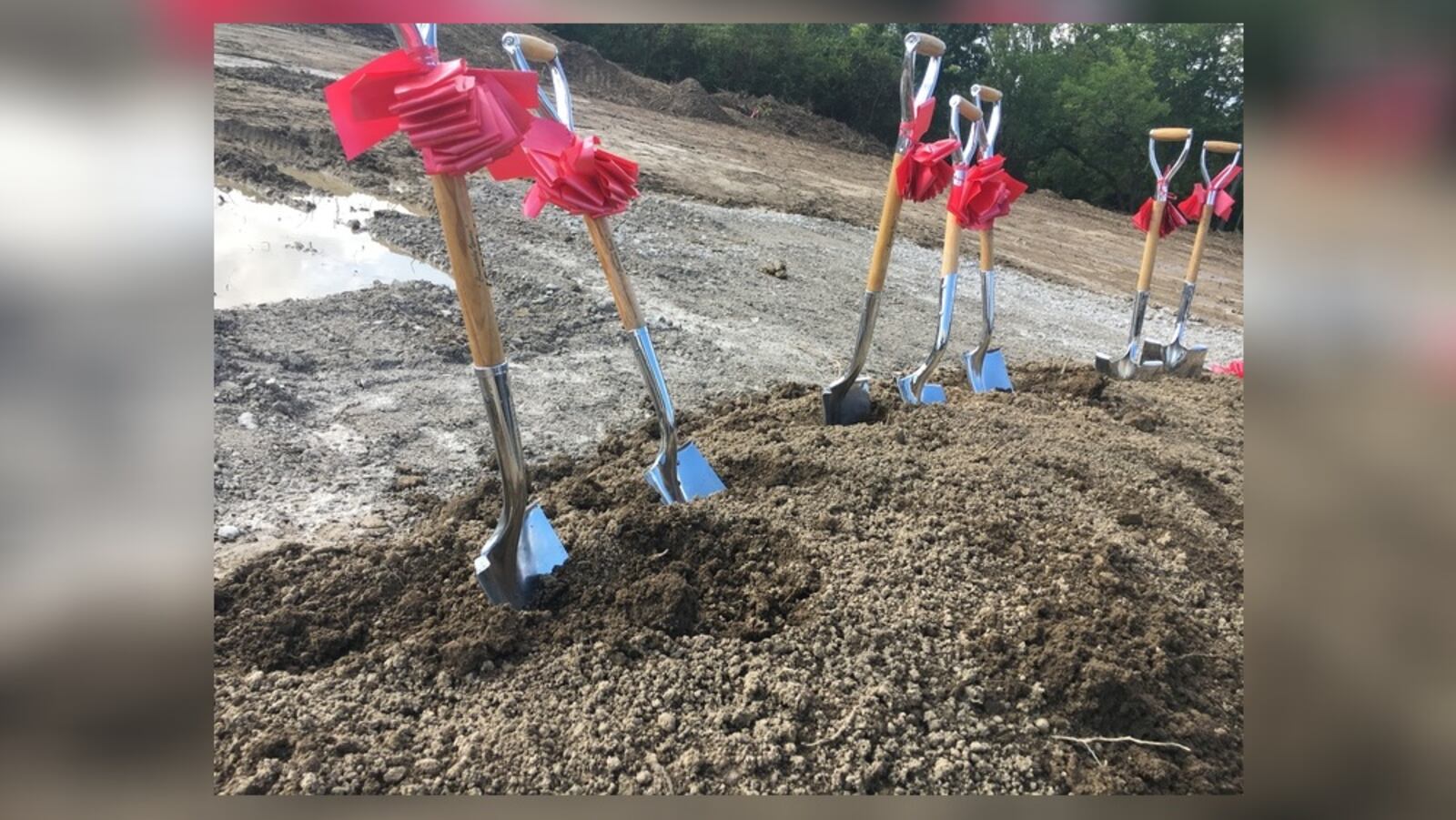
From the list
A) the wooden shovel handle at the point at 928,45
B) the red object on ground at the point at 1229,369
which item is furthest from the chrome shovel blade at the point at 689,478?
the red object on ground at the point at 1229,369

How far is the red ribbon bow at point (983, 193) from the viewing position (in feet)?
6.47

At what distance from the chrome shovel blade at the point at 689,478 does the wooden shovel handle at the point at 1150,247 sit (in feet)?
5.20

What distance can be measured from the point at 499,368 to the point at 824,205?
331 centimetres

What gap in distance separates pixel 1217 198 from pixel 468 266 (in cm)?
200

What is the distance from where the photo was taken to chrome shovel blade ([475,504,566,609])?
1.30 metres

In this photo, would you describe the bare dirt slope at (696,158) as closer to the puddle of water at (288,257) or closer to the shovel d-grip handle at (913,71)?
the puddle of water at (288,257)

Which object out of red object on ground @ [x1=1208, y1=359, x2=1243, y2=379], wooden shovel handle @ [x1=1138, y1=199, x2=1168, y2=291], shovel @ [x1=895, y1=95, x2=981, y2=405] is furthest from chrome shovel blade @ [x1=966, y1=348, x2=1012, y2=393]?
red object on ground @ [x1=1208, y1=359, x2=1243, y2=379]

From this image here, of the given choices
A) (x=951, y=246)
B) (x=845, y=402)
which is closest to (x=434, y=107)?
(x=845, y=402)

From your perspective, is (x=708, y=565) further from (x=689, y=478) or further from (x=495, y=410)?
(x=495, y=410)

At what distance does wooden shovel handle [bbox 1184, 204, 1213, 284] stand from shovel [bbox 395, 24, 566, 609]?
77.2 inches

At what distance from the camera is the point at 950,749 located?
1.16m

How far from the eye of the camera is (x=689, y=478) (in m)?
1.70
